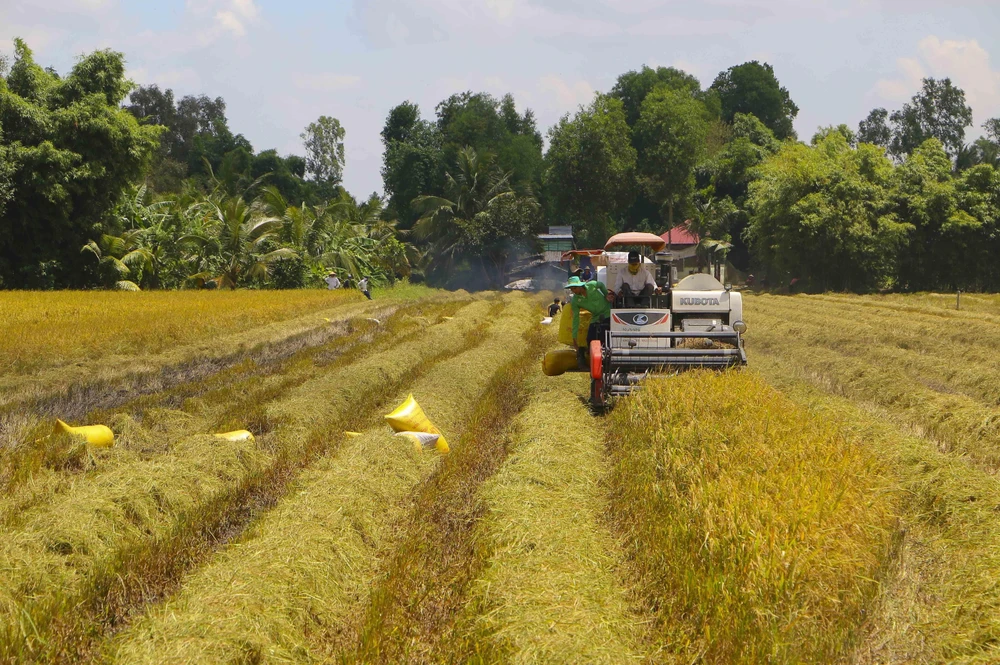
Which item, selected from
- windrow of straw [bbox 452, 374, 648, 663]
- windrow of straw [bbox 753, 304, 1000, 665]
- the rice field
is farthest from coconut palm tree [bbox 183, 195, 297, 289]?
windrow of straw [bbox 753, 304, 1000, 665]

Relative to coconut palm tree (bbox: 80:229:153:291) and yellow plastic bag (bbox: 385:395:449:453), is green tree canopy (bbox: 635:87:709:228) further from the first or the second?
yellow plastic bag (bbox: 385:395:449:453)

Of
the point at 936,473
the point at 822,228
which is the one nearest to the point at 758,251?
the point at 822,228

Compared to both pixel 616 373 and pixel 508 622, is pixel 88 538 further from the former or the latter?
pixel 616 373

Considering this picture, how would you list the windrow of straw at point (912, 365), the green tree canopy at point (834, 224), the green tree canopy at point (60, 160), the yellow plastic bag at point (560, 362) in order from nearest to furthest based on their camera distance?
the windrow of straw at point (912, 365) → the yellow plastic bag at point (560, 362) → the green tree canopy at point (60, 160) → the green tree canopy at point (834, 224)

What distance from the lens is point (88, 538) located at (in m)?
5.89

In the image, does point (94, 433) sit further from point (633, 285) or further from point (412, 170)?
point (412, 170)

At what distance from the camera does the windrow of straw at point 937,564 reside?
461 cm

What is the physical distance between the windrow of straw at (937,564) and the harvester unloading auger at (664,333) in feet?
7.68

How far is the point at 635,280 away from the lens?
40.3 ft

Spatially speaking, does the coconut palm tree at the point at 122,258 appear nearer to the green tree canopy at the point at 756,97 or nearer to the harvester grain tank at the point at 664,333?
the harvester grain tank at the point at 664,333

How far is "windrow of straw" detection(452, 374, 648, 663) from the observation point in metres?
4.52

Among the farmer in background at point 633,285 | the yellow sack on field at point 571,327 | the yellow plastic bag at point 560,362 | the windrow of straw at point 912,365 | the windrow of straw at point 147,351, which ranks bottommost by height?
the windrow of straw at point 147,351

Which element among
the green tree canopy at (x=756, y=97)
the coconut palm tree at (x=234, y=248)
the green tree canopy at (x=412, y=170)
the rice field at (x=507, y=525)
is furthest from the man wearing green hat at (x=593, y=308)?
the green tree canopy at (x=756, y=97)

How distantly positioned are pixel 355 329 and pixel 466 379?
9722 mm
